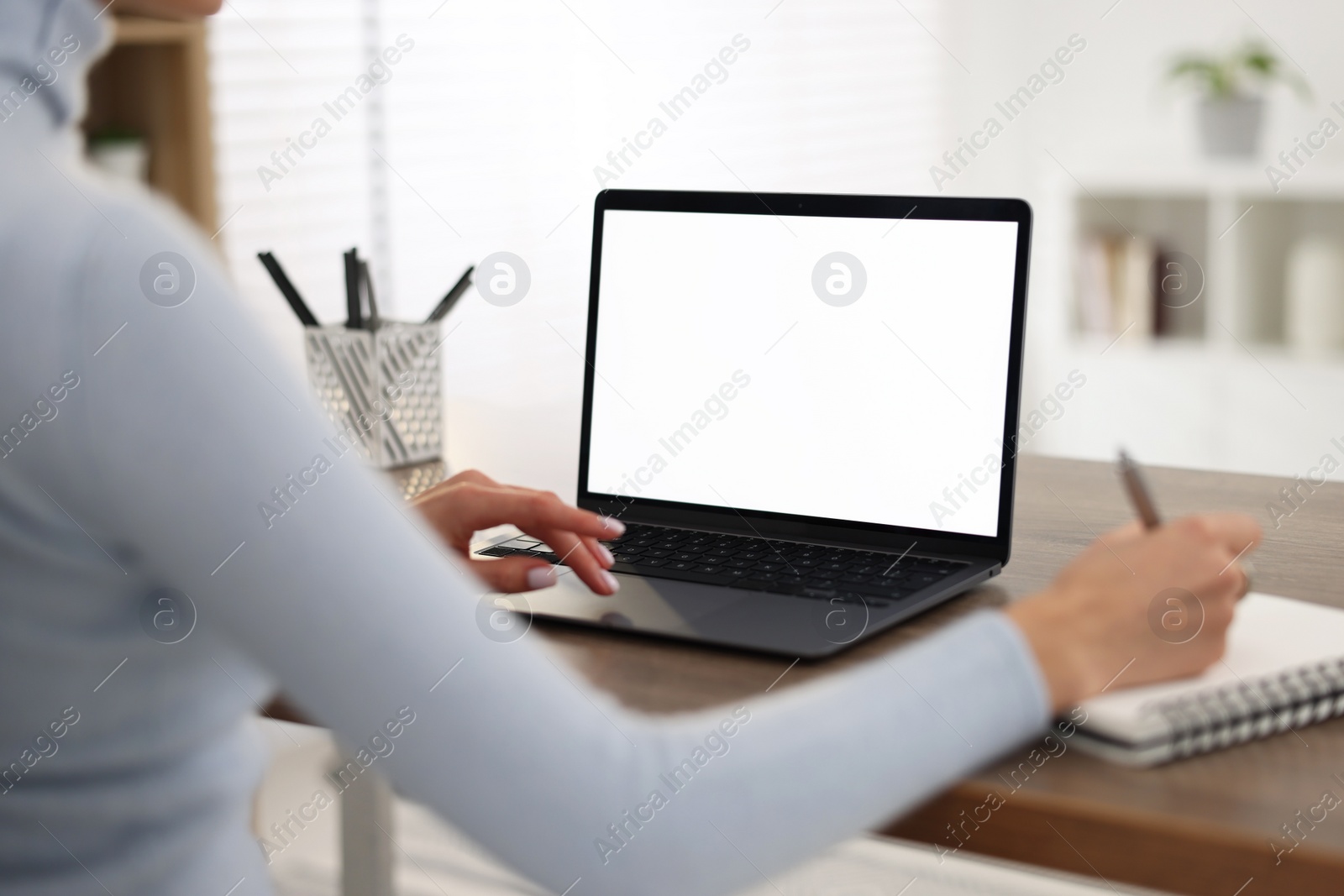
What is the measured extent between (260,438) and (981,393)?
619 millimetres

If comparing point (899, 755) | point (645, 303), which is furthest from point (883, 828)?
point (645, 303)

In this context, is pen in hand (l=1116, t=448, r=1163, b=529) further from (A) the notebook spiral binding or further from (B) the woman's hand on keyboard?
(B) the woman's hand on keyboard

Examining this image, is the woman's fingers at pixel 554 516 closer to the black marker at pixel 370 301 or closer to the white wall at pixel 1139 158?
the black marker at pixel 370 301

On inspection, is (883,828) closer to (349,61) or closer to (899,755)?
(899,755)

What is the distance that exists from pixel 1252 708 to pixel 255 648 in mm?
479

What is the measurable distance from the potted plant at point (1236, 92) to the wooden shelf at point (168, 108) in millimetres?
2289

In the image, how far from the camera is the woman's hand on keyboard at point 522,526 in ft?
3.01

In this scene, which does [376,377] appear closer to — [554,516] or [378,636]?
[554,516]

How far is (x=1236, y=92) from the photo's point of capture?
3.21 meters

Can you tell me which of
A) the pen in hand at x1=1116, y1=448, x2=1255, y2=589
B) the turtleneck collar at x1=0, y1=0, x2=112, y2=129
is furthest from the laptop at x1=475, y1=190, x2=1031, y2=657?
the turtleneck collar at x1=0, y1=0, x2=112, y2=129

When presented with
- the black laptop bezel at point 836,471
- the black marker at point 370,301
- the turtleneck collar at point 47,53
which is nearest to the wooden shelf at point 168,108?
the black marker at point 370,301

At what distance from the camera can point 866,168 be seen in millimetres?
3570

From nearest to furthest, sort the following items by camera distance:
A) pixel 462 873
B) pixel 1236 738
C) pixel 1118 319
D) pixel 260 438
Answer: pixel 260 438 → pixel 1236 738 → pixel 462 873 → pixel 1118 319

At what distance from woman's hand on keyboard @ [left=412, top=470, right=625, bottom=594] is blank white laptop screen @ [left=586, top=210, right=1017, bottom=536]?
0.57ft
